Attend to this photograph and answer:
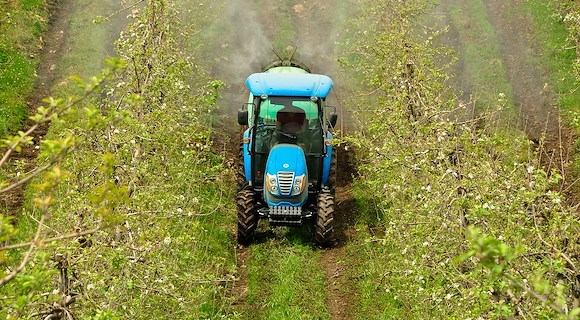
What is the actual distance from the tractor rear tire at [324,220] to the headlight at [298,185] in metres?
0.47

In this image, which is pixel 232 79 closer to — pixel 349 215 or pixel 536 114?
pixel 349 215

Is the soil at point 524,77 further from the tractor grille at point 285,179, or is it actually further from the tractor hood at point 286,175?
the tractor grille at point 285,179

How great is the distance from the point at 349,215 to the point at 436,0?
10.1 meters

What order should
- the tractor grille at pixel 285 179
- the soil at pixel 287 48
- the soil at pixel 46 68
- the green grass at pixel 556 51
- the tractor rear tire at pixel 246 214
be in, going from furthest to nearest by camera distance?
the green grass at pixel 556 51, the soil at pixel 287 48, the soil at pixel 46 68, the tractor rear tire at pixel 246 214, the tractor grille at pixel 285 179

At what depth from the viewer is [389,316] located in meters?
11.5

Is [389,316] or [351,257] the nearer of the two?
[389,316]

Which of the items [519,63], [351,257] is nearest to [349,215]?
[351,257]

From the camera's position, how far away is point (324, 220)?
42.5 feet

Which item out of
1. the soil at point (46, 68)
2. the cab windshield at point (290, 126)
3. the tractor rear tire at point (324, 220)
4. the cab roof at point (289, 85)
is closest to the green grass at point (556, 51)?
the cab roof at point (289, 85)

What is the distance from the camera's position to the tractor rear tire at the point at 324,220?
12969 millimetres

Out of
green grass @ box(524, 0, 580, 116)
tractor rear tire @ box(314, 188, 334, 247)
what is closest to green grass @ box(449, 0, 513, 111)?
green grass @ box(524, 0, 580, 116)

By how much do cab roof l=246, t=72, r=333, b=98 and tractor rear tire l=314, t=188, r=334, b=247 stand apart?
78.9 inches

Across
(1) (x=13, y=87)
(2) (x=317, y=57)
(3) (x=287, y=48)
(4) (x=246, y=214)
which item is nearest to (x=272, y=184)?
(4) (x=246, y=214)

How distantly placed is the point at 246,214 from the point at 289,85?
8.70 feet
